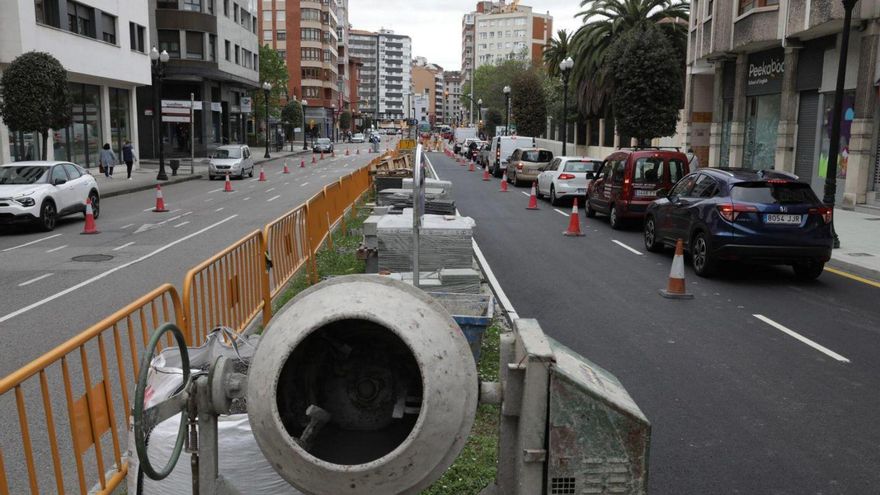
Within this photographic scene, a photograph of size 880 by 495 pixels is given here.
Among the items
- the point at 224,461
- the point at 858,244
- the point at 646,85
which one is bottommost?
the point at 858,244

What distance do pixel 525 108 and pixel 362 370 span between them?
69.6 m

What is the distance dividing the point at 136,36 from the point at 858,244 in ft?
116

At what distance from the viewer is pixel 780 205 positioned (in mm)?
11297

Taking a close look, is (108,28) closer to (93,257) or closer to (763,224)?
(93,257)

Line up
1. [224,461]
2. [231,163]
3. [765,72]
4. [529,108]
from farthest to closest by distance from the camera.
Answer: [529,108]
[231,163]
[765,72]
[224,461]

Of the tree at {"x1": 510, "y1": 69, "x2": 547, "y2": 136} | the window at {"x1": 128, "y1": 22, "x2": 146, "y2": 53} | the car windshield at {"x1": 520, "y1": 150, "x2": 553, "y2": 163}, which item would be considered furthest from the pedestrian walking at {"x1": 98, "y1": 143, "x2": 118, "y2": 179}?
the tree at {"x1": 510, "y1": 69, "x2": 547, "y2": 136}

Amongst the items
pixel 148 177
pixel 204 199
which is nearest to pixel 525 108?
pixel 148 177

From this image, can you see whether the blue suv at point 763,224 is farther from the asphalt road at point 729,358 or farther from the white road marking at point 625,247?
the white road marking at point 625,247

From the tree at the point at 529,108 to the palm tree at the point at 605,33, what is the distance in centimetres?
2586

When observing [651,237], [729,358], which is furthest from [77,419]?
[651,237]

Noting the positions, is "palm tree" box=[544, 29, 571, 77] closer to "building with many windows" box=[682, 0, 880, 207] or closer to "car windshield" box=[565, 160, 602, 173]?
"building with many windows" box=[682, 0, 880, 207]

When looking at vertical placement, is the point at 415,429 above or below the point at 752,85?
below

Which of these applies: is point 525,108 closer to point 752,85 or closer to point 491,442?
point 752,85

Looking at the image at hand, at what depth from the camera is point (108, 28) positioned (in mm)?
35594
